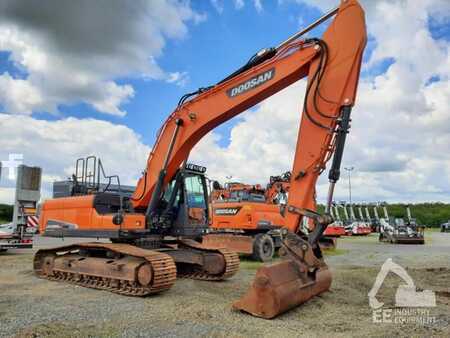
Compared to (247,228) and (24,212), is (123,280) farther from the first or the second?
(24,212)

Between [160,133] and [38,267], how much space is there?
14.5ft

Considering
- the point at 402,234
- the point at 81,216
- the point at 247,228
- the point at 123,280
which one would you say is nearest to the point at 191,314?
the point at 123,280

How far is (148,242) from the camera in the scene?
9531mm

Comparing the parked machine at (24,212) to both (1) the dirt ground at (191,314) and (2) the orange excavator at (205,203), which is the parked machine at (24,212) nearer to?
(2) the orange excavator at (205,203)

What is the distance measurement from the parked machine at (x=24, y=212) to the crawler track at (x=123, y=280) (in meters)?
5.63

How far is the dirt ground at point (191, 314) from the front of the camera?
5586 mm

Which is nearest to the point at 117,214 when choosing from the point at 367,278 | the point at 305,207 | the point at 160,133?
the point at 160,133

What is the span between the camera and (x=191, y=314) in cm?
652

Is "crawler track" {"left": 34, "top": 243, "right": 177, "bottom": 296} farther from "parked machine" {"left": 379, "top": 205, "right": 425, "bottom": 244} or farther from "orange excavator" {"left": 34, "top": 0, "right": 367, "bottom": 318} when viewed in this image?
"parked machine" {"left": 379, "top": 205, "right": 425, "bottom": 244}

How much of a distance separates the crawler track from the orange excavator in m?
0.02

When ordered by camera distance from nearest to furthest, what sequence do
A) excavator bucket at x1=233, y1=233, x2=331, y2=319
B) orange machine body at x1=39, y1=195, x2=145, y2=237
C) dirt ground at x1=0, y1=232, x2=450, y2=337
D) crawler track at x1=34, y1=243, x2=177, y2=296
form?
dirt ground at x1=0, y1=232, x2=450, y2=337 → excavator bucket at x1=233, y1=233, x2=331, y2=319 → crawler track at x1=34, y1=243, x2=177, y2=296 → orange machine body at x1=39, y1=195, x2=145, y2=237

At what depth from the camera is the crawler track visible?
781cm

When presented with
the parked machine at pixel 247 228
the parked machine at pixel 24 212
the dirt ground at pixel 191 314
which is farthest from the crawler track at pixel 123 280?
the parked machine at pixel 24 212

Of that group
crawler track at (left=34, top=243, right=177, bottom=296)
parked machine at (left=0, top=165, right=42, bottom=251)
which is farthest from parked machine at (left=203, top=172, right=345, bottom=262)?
parked machine at (left=0, top=165, right=42, bottom=251)
